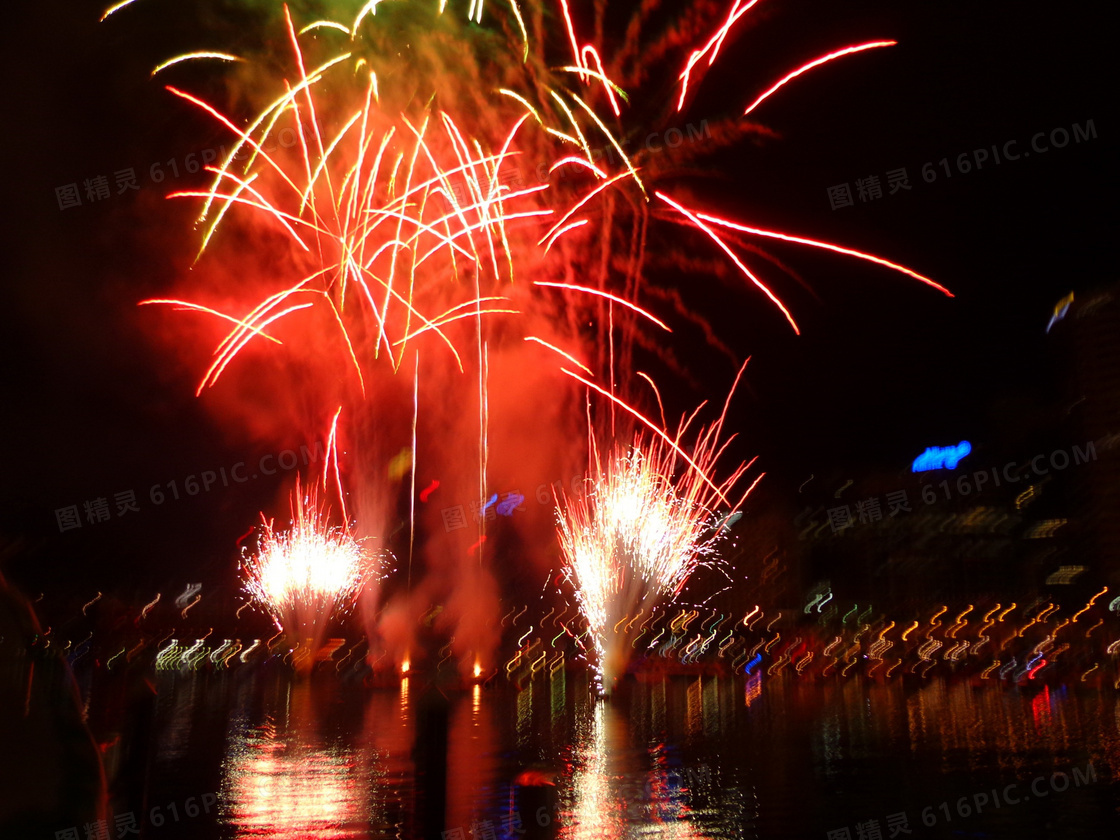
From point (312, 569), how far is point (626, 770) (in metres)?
14.8

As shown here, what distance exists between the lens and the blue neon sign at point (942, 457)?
71250 mm

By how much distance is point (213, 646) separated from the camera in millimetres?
37281

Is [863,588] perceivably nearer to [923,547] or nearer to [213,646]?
[923,547]

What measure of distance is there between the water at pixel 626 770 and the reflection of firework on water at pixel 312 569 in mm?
5205

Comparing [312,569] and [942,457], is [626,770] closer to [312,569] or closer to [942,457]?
[312,569]

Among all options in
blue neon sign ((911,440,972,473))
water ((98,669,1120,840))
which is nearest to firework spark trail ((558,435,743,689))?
water ((98,669,1120,840))

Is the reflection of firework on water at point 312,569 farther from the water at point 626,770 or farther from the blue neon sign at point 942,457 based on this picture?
the blue neon sign at point 942,457

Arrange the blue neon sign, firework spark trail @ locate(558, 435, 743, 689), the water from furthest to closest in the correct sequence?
1. the blue neon sign
2. firework spark trail @ locate(558, 435, 743, 689)
3. the water

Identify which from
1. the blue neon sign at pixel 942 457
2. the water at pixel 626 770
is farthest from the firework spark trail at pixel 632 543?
the blue neon sign at pixel 942 457

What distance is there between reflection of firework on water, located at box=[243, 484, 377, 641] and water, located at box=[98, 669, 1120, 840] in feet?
17.1

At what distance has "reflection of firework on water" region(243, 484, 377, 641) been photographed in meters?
22.2

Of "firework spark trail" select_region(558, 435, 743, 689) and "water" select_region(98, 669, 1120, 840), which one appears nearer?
"water" select_region(98, 669, 1120, 840)

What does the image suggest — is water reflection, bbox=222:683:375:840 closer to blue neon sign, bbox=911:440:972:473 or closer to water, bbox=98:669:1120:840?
water, bbox=98:669:1120:840

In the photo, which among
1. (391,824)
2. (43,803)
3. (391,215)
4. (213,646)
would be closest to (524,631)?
(213,646)
